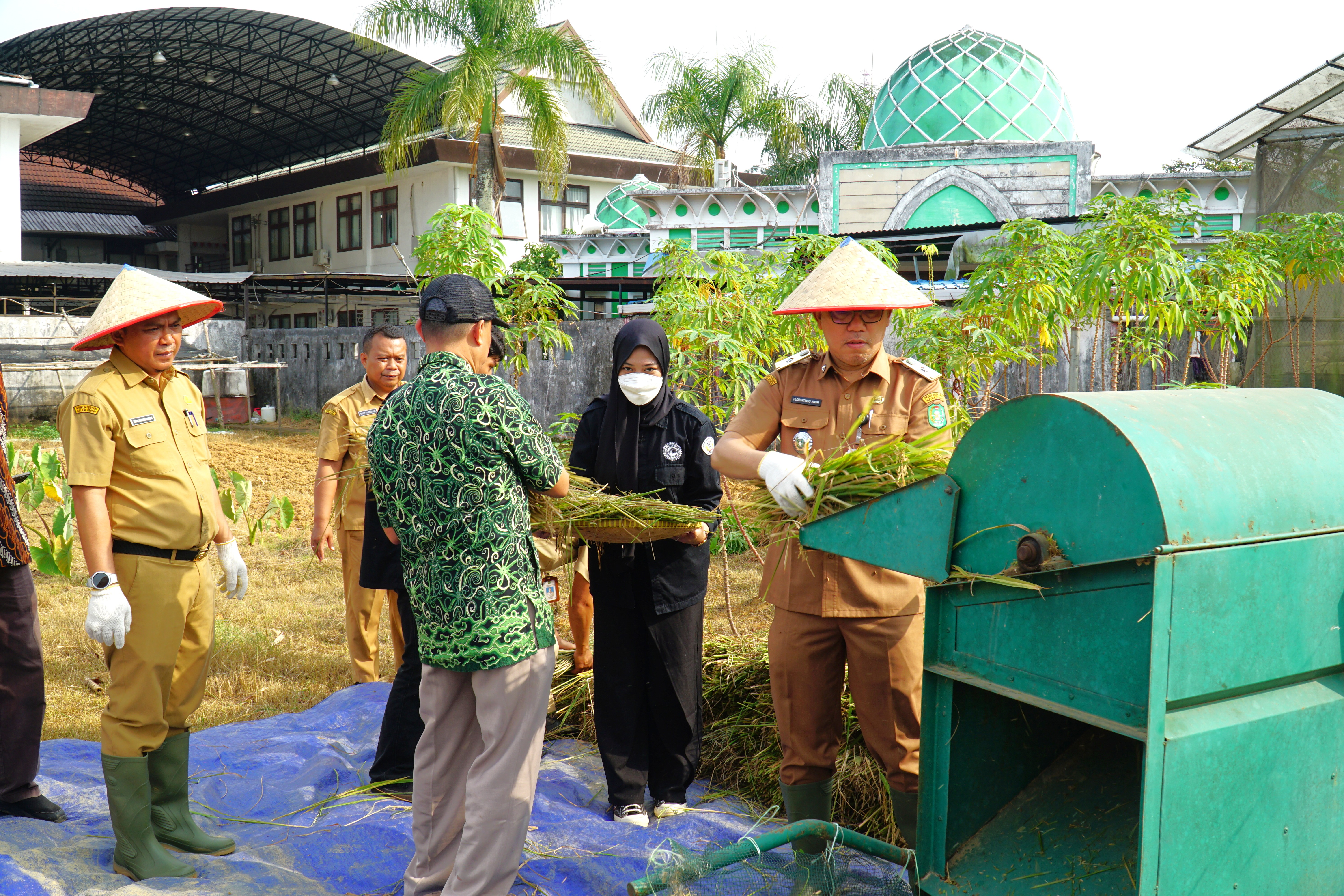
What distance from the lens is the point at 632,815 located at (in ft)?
11.1

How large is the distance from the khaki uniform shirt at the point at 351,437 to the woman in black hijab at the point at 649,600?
5.57 feet

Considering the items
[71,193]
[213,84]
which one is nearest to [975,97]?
[213,84]

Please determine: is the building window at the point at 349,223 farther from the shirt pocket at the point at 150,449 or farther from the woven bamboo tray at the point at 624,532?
the woven bamboo tray at the point at 624,532

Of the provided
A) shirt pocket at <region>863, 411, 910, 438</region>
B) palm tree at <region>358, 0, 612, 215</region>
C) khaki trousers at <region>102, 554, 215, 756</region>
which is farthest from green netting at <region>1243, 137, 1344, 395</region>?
palm tree at <region>358, 0, 612, 215</region>

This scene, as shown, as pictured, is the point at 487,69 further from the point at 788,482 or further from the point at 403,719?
the point at 788,482

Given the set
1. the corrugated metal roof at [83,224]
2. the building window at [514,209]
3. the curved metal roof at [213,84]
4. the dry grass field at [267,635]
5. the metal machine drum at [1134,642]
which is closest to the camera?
the metal machine drum at [1134,642]

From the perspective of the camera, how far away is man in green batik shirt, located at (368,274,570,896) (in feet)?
8.21

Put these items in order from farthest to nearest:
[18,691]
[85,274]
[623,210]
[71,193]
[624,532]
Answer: [71,193]
[623,210]
[85,274]
[18,691]
[624,532]

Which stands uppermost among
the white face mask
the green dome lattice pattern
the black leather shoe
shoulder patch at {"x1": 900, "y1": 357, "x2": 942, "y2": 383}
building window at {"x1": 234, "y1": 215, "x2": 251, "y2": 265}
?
the green dome lattice pattern

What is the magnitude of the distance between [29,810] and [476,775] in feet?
6.16

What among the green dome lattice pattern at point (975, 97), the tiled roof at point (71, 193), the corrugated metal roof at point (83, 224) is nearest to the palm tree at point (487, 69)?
the green dome lattice pattern at point (975, 97)

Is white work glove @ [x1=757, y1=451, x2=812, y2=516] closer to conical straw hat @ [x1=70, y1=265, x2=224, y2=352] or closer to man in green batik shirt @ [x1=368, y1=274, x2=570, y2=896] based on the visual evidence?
man in green batik shirt @ [x1=368, y1=274, x2=570, y2=896]

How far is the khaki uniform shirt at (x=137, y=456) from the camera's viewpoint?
2.83 meters

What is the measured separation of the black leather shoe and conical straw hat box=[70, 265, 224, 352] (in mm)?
1603
